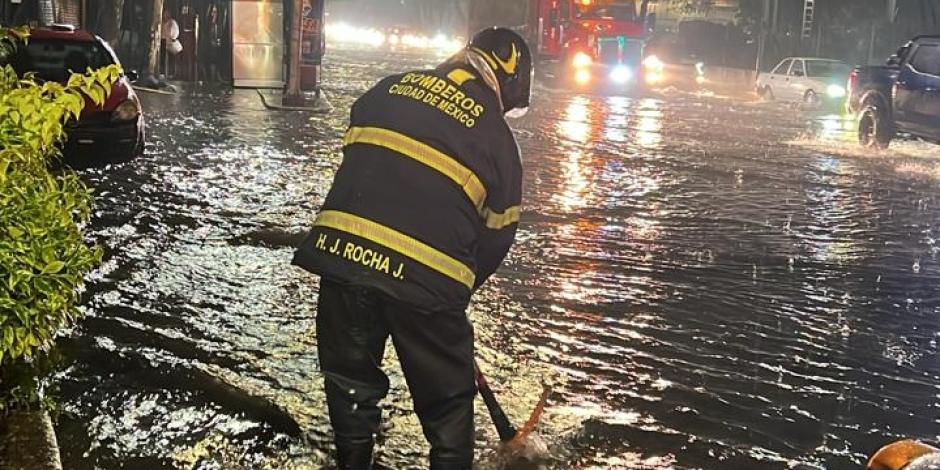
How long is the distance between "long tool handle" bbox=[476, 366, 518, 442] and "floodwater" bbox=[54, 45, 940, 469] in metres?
0.12

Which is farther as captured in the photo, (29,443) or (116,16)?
(116,16)

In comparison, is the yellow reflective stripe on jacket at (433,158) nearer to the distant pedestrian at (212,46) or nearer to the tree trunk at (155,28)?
the tree trunk at (155,28)

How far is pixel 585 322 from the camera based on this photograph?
A: 21.0 feet

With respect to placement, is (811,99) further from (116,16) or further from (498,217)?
(498,217)

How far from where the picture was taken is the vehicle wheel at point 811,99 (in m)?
25.8

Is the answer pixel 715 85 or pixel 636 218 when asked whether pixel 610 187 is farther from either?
pixel 715 85

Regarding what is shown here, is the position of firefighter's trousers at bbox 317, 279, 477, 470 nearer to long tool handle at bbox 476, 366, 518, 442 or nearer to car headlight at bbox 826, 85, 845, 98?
long tool handle at bbox 476, 366, 518, 442

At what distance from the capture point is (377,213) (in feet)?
10.9

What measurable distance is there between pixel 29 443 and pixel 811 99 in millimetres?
25089

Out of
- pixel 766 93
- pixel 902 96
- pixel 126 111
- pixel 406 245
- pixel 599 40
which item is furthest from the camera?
pixel 766 93

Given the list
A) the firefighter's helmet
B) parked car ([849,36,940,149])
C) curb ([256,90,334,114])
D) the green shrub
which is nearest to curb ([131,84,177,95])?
curb ([256,90,334,114])

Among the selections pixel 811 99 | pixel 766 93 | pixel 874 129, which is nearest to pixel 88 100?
pixel 874 129

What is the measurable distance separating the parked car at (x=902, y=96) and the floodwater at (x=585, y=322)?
3016mm

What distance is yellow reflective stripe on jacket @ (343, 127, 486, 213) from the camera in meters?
3.31
